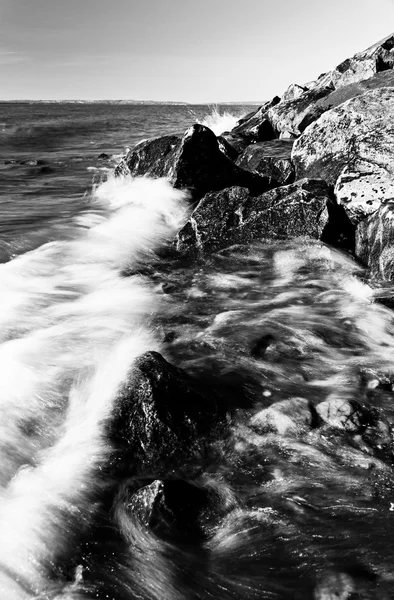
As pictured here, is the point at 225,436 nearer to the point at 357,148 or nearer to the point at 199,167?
the point at 357,148

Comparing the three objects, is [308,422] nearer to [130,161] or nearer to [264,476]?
[264,476]

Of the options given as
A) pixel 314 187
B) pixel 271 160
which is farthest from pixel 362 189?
pixel 271 160

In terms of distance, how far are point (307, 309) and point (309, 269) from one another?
4.43ft

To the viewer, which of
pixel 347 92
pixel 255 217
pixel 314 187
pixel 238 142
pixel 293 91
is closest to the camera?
pixel 314 187

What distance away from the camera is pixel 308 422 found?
13.3 ft

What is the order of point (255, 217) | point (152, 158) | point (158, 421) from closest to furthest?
point (158, 421) < point (255, 217) < point (152, 158)

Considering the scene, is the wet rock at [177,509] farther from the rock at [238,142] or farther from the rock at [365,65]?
the rock at [365,65]

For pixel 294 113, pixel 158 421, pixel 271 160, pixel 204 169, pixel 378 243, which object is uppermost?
pixel 294 113

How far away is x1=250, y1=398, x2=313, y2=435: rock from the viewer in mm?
4016

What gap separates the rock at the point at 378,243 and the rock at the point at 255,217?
71 cm

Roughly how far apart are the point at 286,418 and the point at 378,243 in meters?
4.05

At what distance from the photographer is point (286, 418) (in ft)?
13.5

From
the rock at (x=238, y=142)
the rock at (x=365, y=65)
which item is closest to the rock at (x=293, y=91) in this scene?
the rock at (x=365, y=65)

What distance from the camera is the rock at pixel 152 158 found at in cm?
1190
